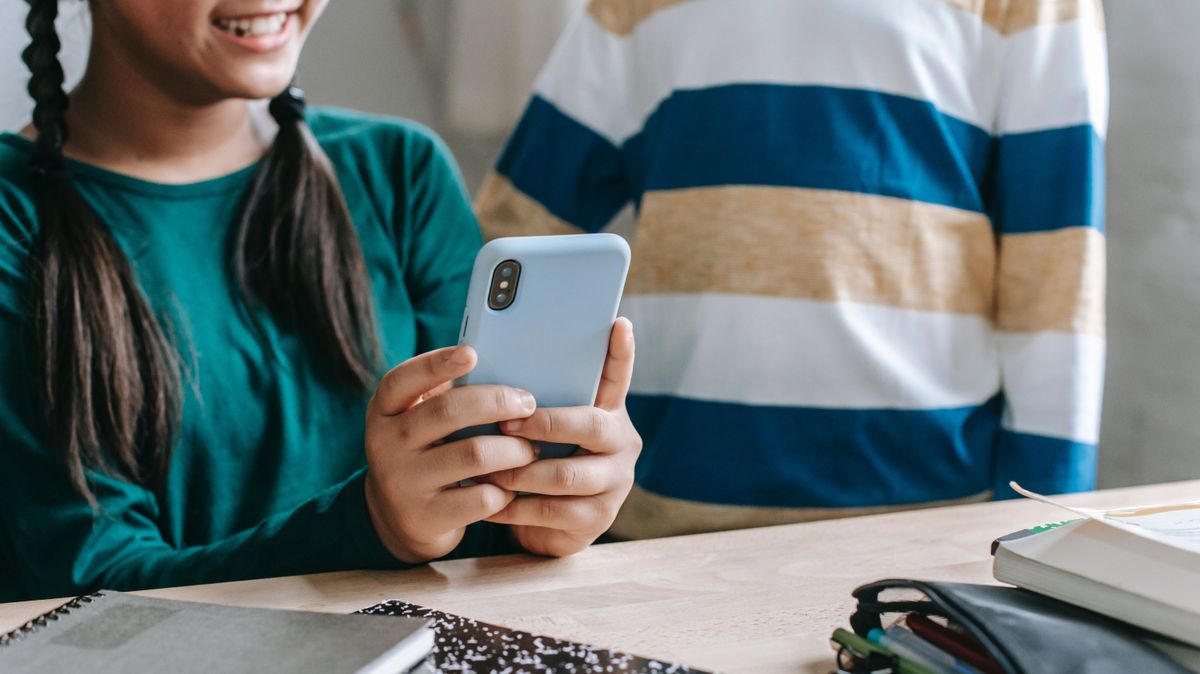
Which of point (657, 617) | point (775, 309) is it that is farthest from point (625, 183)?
point (657, 617)

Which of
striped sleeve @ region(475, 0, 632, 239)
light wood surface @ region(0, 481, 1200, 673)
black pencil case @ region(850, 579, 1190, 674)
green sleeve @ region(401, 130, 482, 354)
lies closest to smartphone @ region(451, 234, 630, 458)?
light wood surface @ region(0, 481, 1200, 673)

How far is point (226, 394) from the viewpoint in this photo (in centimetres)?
90

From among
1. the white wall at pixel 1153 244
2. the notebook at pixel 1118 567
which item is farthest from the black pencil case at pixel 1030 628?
the white wall at pixel 1153 244

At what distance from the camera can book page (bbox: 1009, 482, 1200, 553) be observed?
1.81 ft

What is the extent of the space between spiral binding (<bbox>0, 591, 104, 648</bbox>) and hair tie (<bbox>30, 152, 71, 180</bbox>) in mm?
420

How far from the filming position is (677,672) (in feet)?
1.74

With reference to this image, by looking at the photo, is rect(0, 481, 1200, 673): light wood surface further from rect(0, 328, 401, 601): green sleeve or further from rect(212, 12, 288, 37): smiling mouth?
rect(212, 12, 288, 37): smiling mouth

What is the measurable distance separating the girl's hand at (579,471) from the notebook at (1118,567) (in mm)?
245

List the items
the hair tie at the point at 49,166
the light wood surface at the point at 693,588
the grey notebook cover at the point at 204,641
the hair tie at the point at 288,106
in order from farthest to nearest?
the hair tie at the point at 288,106 < the hair tie at the point at 49,166 < the light wood surface at the point at 693,588 < the grey notebook cover at the point at 204,641

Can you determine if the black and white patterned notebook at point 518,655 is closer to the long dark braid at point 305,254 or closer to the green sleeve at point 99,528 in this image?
the green sleeve at point 99,528

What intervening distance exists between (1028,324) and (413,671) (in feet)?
2.56

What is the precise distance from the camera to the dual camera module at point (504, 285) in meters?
0.63

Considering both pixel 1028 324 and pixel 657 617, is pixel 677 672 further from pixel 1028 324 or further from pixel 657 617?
pixel 1028 324

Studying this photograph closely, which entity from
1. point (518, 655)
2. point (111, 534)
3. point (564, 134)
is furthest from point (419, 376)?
point (564, 134)
